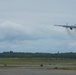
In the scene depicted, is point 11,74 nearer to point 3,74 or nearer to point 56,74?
point 3,74

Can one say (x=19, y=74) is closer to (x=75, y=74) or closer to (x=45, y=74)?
(x=45, y=74)

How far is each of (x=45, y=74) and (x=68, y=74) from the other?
444cm

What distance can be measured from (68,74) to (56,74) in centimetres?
234

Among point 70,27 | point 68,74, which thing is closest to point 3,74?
point 68,74

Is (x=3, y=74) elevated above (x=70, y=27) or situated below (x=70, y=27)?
below

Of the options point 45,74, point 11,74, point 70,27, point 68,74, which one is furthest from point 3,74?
point 70,27

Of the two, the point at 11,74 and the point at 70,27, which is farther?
the point at 70,27

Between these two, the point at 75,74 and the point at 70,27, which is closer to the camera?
the point at 75,74

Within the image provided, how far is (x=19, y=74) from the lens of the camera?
6341 cm

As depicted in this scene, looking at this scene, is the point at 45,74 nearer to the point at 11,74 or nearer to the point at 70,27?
the point at 11,74

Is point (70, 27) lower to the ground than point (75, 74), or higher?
higher

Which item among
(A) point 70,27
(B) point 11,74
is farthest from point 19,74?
(A) point 70,27

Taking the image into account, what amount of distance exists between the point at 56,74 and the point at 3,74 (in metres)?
9.60

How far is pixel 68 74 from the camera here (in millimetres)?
65750
